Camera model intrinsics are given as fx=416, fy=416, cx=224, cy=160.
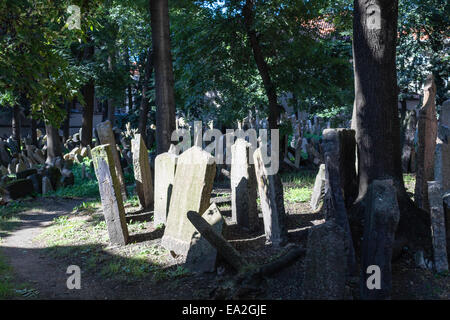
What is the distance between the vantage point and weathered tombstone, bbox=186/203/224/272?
4848mm

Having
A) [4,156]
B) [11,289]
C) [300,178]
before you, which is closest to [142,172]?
[11,289]

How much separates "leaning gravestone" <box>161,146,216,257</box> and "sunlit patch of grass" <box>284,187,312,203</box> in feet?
9.32

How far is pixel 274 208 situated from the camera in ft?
17.8

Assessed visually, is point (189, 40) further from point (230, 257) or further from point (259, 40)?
point (230, 257)

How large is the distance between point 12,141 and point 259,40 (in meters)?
→ 13.6

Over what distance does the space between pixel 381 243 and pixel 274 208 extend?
6.26ft

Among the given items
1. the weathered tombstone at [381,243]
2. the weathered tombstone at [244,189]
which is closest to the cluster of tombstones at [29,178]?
the weathered tombstone at [244,189]

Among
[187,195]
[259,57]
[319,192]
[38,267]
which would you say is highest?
[259,57]

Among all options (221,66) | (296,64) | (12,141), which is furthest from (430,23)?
(12,141)

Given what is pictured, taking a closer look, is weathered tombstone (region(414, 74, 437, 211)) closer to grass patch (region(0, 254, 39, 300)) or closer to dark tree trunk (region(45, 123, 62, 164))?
grass patch (region(0, 254, 39, 300))

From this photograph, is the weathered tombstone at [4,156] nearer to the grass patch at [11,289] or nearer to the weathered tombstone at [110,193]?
the weathered tombstone at [110,193]

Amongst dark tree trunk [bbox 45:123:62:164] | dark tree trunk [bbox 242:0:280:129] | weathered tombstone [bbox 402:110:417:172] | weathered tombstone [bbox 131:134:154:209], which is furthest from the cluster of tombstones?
weathered tombstone [bbox 402:110:417:172]

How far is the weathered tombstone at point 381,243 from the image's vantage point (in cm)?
363

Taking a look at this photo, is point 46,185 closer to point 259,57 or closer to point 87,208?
point 87,208
